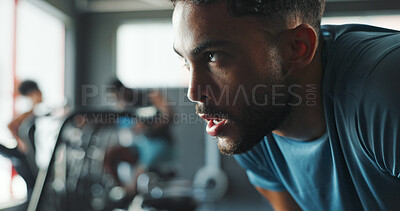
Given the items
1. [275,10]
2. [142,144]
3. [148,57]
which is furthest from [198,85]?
[148,57]

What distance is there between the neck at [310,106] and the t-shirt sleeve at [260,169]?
0.16 meters

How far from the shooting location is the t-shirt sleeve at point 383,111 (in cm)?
48

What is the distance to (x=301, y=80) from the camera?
0.70 m

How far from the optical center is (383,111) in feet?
1.60

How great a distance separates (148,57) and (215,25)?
3.82 metres

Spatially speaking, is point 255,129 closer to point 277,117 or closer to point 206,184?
point 277,117

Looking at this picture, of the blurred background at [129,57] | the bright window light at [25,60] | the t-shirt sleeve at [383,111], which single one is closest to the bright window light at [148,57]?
the blurred background at [129,57]

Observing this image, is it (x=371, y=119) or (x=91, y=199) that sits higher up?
(x=371, y=119)

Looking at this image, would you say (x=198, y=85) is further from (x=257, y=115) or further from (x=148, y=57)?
(x=148, y=57)

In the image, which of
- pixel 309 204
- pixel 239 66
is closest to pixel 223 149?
pixel 239 66

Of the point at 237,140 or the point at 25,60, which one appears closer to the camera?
the point at 237,140

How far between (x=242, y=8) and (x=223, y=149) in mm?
255

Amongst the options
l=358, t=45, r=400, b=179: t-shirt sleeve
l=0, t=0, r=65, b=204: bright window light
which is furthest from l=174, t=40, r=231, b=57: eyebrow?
l=0, t=0, r=65, b=204: bright window light

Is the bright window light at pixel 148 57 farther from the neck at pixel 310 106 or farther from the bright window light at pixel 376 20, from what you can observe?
the neck at pixel 310 106
